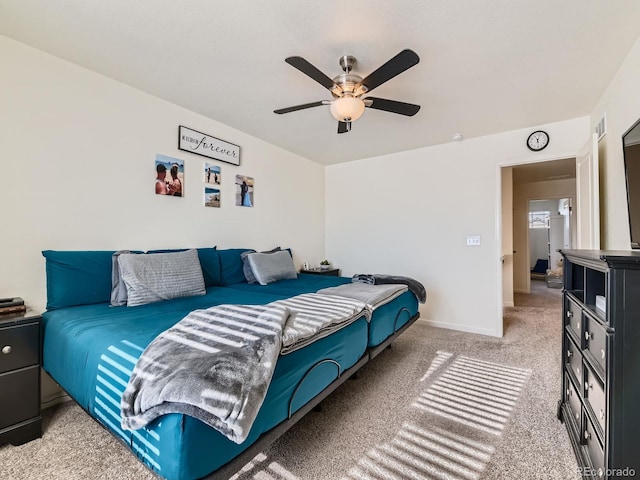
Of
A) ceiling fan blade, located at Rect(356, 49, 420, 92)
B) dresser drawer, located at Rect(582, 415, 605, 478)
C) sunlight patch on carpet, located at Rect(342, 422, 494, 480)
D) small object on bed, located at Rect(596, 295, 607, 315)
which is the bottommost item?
sunlight patch on carpet, located at Rect(342, 422, 494, 480)

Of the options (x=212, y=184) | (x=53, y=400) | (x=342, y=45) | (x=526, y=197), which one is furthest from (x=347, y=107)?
(x=526, y=197)

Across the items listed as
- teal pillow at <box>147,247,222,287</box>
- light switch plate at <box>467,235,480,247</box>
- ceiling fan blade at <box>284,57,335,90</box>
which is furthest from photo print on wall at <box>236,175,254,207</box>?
light switch plate at <box>467,235,480,247</box>

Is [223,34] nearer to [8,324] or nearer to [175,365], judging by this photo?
[175,365]

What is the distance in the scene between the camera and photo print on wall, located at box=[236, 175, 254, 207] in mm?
3619

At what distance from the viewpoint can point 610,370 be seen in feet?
3.70

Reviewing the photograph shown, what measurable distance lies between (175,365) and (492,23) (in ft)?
8.03

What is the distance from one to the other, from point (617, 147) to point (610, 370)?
196 centimetres

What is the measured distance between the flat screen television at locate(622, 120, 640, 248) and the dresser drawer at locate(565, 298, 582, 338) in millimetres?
476

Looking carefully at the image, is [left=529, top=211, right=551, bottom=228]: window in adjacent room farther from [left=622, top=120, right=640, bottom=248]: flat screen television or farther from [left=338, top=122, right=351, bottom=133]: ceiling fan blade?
[left=338, top=122, right=351, bottom=133]: ceiling fan blade

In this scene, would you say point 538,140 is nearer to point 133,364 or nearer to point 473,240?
point 473,240

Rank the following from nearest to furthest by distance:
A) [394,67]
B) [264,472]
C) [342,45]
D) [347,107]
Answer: [264,472]
[394,67]
[342,45]
[347,107]

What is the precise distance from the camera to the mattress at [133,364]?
0.95 meters

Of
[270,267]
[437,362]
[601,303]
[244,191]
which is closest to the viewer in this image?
[601,303]

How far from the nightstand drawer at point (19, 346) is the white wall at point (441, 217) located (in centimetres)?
376
